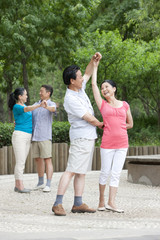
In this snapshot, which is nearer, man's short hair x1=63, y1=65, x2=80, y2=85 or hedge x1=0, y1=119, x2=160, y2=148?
man's short hair x1=63, y1=65, x2=80, y2=85

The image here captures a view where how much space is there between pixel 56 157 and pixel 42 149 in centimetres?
607

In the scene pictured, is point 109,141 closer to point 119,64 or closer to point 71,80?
point 71,80

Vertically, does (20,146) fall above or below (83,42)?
below

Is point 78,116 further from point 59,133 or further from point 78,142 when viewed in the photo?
point 59,133

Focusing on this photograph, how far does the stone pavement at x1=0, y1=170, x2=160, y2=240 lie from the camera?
4.92 meters

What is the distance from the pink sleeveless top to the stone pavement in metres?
0.89

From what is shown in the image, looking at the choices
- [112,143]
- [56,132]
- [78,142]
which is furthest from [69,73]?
[56,132]

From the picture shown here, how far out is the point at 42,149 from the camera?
8922mm

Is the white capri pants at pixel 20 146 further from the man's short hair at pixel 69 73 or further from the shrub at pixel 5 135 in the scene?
the shrub at pixel 5 135

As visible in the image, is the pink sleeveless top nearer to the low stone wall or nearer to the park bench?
the park bench

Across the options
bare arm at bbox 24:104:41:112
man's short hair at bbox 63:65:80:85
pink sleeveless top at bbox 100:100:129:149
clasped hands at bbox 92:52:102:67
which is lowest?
pink sleeveless top at bbox 100:100:129:149

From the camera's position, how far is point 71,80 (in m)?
6.73

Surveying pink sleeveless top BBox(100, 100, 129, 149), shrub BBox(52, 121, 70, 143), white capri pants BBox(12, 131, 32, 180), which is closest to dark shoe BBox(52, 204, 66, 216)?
pink sleeveless top BBox(100, 100, 129, 149)

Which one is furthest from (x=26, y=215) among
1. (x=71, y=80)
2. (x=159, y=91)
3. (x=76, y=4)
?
(x=159, y=91)
